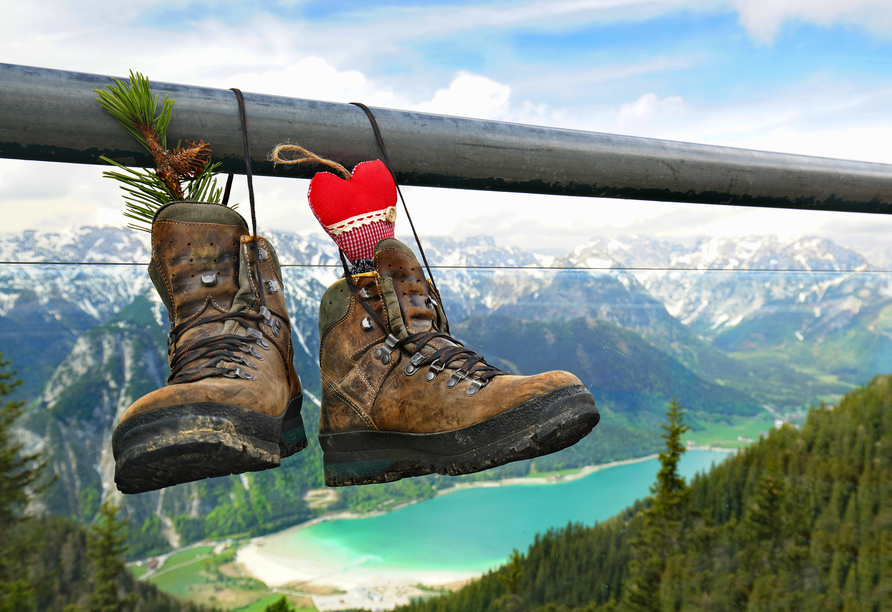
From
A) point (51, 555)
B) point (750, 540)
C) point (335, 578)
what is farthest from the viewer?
point (750, 540)

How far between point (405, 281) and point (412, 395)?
233 millimetres

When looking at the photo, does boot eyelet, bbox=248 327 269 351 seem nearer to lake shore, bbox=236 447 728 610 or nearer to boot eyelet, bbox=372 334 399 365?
boot eyelet, bbox=372 334 399 365

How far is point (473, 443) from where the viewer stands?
3.14 ft

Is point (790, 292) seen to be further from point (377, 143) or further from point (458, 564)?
point (377, 143)

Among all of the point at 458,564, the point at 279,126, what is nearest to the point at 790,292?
the point at 458,564

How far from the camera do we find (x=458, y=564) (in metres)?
1.68

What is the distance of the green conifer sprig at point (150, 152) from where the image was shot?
3.47 feet

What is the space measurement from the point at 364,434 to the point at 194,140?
72 centimetres

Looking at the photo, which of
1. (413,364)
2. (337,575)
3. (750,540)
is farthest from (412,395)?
(750,540)

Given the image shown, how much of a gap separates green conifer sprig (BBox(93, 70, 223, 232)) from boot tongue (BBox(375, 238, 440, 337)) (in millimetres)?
407

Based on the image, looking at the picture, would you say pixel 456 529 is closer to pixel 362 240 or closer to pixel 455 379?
pixel 455 379

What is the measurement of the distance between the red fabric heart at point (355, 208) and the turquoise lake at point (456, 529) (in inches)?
36.0

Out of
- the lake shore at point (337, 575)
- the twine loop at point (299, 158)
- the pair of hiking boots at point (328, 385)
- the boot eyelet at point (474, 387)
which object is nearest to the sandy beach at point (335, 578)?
the lake shore at point (337, 575)

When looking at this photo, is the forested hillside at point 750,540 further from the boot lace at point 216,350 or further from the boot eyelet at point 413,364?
the boot lace at point 216,350
